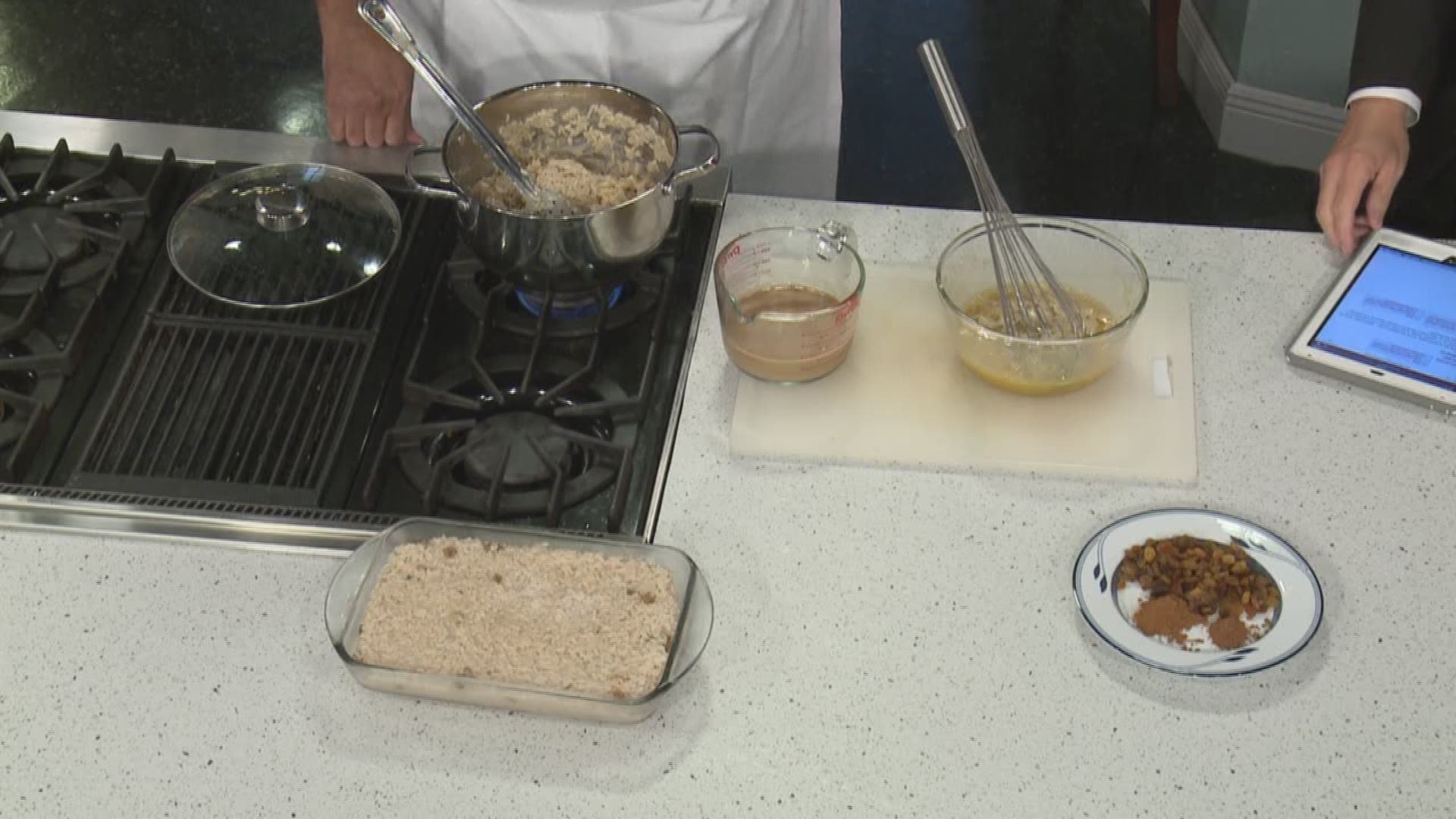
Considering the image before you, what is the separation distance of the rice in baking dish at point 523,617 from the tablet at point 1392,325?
1.72 ft

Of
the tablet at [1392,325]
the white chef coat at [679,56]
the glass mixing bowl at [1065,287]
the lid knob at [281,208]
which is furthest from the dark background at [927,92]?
the lid knob at [281,208]

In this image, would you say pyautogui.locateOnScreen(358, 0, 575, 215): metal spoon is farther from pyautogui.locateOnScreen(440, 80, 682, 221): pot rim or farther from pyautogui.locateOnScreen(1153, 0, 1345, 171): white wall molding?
pyautogui.locateOnScreen(1153, 0, 1345, 171): white wall molding

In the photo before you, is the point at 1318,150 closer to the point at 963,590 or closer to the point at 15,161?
the point at 963,590

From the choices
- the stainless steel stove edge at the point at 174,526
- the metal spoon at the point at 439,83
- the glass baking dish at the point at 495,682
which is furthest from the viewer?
the metal spoon at the point at 439,83

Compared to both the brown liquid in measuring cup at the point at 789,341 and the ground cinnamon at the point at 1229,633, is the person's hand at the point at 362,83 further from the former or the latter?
the ground cinnamon at the point at 1229,633

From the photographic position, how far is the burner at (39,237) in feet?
3.58

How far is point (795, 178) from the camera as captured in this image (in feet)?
4.72

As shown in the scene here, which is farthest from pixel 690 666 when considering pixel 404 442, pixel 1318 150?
pixel 1318 150

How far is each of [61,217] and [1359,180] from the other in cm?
104

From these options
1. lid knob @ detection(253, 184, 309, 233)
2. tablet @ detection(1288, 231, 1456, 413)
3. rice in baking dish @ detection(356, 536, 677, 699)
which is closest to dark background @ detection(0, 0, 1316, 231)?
tablet @ detection(1288, 231, 1456, 413)

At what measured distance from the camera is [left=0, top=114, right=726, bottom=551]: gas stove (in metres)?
0.92

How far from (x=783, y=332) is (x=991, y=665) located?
0.27 metres

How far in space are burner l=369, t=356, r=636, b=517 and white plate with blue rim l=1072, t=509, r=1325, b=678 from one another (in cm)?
31

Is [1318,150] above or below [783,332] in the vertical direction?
below
